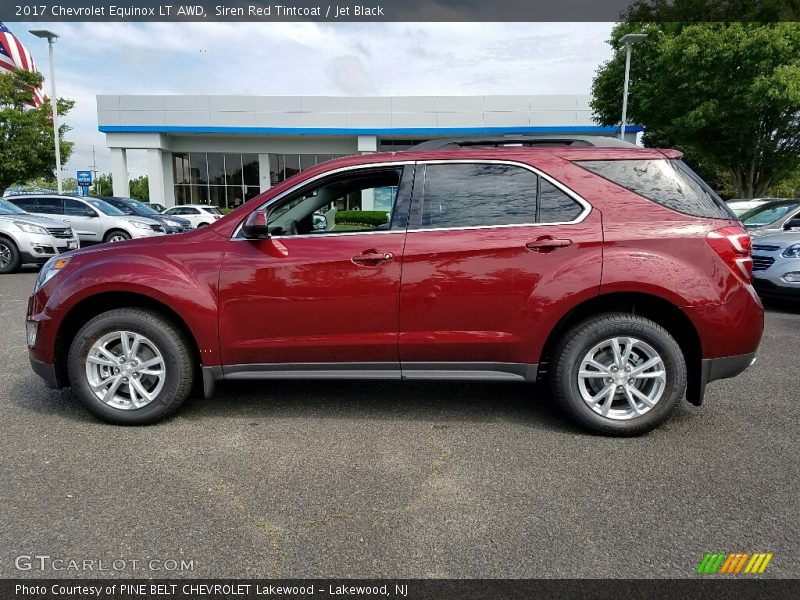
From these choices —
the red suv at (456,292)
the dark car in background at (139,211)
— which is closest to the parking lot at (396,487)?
the red suv at (456,292)

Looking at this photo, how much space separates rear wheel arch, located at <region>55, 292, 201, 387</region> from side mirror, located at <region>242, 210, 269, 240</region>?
739 millimetres

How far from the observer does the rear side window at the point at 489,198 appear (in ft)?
11.2

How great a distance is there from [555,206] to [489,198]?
1.40 feet

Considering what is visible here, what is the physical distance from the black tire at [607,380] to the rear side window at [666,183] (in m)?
0.77

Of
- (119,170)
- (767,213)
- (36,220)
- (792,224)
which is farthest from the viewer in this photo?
(119,170)

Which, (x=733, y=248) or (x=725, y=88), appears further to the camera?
(x=725, y=88)

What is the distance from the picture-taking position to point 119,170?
3203 cm

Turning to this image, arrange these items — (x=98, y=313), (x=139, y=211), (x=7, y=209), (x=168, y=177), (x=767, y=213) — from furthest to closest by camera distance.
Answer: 1. (x=168, y=177)
2. (x=139, y=211)
3. (x=7, y=209)
4. (x=767, y=213)
5. (x=98, y=313)

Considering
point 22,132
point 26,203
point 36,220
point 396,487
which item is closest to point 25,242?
point 36,220

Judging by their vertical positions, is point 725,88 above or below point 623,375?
above

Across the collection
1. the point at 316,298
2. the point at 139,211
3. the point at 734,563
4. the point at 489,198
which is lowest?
the point at 734,563

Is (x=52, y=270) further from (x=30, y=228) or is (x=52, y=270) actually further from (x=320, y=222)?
(x=30, y=228)

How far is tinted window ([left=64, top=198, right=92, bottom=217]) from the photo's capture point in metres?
14.4

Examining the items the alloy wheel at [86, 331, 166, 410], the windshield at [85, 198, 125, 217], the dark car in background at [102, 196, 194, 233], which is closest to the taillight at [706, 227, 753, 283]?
the alloy wheel at [86, 331, 166, 410]
